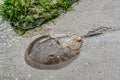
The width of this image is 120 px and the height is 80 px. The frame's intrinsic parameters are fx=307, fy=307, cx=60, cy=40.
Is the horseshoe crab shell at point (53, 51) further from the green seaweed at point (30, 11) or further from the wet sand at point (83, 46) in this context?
the green seaweed at point (30, 11)

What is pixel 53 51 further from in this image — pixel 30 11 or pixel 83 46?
pixel 30 11

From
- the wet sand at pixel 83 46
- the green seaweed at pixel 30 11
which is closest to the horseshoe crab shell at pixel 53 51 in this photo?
the wet sand at pixel 83 46

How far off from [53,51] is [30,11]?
0.86 metres

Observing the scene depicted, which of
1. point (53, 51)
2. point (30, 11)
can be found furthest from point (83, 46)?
point (30, 11)

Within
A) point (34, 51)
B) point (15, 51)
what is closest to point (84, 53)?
point (34, 51)

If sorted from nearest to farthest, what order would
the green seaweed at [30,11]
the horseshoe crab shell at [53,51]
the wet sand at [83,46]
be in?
the wet sand at [83,46], the horseshoe crab shell at [53,51], the green seaweed at [30,11]

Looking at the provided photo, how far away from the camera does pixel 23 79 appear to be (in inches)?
131

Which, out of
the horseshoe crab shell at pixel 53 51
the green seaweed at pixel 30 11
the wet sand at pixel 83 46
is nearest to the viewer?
the wet sand at pixel 83 46

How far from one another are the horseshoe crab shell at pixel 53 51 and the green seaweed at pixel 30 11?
14.4 inches

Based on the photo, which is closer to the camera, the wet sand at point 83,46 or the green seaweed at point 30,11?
the wet sand at point 83,46

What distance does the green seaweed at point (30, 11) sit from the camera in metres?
4.05

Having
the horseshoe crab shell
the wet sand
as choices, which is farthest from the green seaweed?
the horseshoe crab shell

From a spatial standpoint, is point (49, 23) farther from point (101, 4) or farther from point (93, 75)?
point (93, 75)

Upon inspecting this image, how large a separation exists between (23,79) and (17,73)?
0.43 feet
